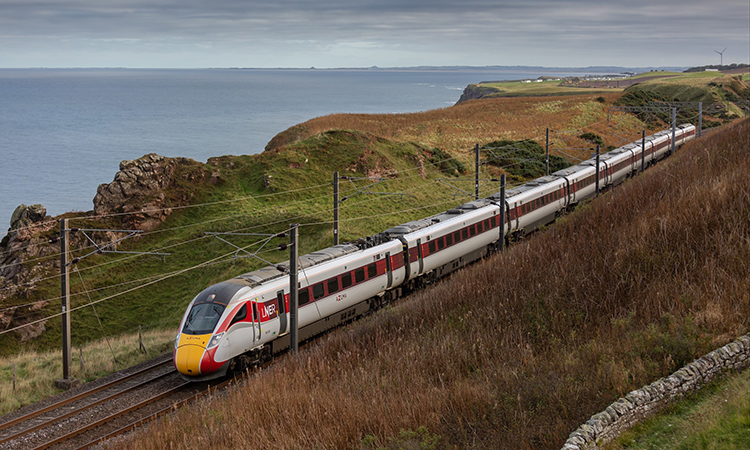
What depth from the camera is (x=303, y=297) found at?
64.3ft

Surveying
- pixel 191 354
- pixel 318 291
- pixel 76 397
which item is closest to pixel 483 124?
pixel 318 291

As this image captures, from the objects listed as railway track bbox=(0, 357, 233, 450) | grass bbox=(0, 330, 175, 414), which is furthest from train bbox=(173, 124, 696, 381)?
grass bbox=(0, 330, 175, 414)

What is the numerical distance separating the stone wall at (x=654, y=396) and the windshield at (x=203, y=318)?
12019mm

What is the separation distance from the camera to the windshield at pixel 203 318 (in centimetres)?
1742

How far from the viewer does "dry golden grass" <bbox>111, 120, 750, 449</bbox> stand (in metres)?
9.45

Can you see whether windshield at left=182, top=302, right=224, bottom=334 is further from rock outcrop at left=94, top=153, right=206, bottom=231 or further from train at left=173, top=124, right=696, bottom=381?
rock outcrop at left=94, top=153, right=206, bottom=231

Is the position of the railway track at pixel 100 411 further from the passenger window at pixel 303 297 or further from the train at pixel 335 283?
the passenger window at pixel 303 297

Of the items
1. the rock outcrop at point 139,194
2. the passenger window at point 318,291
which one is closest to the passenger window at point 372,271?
the passenger window at point 318,291

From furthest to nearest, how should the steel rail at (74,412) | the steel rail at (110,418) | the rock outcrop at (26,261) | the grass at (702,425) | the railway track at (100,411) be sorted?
the rock outcrop at (26,261) → the steel rail at (74,412) → the railway track at (100,411) → the steel rail at (110,418) → the grass at (702,425)

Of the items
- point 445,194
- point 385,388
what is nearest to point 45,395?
point 385,388

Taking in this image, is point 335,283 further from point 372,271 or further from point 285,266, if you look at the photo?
point 285,266

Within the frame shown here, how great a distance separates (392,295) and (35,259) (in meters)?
24.3

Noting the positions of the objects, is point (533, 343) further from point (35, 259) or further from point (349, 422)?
point (35, 259)

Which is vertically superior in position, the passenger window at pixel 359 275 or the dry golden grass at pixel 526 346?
the dry golden grass at pixel 526 346
